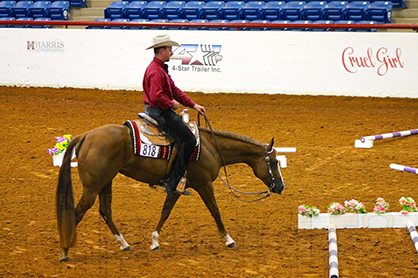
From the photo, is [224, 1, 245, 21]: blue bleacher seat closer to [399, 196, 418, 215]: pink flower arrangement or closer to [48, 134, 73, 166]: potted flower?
[48, 134, 73, 166]: potted flower

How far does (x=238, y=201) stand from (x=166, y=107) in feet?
8.28

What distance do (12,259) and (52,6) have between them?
1559 centimetres

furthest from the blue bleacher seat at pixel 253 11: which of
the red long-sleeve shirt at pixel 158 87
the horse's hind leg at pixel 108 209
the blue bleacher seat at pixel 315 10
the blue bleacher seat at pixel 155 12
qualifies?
the horse's hind leg at pixel 108 209

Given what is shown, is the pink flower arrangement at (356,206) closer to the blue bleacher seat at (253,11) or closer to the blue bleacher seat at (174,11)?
the blue bleacher seat at (253,11)

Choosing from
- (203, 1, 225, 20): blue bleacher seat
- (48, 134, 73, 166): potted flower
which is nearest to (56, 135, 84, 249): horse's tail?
(48, 134, 73, 166): potted flower

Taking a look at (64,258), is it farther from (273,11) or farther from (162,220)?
(273,11)

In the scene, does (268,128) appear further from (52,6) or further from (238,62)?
(52,6)

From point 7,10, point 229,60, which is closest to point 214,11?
point 229,60

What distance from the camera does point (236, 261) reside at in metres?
5.72

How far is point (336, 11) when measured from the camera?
16.7 metres

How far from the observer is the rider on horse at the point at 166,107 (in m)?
5.77

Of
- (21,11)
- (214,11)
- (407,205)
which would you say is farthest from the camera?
(21,11)

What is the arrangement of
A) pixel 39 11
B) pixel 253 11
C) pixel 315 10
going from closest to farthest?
1. pixel 315 10
2. pixel 253 11
3. pixel 39 11

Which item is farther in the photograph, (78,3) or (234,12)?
(78,3)
